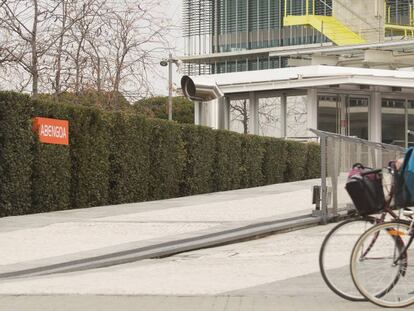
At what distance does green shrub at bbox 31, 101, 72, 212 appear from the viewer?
16.2 metres

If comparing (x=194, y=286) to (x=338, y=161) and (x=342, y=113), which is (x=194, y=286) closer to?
(x=338, y=161)

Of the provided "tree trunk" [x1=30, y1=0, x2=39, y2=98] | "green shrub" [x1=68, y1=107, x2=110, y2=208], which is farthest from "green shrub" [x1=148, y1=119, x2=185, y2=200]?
A: "tree trunk" [x1=30, y1=0, x2=39, y2=98]

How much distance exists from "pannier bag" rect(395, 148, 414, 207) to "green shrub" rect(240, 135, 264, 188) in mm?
17821

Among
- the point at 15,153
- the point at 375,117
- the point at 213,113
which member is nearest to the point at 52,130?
the point at 15,153

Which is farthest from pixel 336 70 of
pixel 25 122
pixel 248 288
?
pixel 248 288

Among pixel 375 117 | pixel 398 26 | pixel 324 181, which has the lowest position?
pixel 324 181

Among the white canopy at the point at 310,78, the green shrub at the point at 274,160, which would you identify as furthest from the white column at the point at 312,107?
the green shrub at the point at 274,160

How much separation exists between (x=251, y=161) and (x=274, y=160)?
5.79ft

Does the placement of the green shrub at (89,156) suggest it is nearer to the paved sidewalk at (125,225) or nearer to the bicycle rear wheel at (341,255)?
the paved sidewalk at (125,225)

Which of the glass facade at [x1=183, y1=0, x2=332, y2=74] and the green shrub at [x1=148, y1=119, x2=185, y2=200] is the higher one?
the glass facade at [x1=183, y1=0, x2=332, y2=74]

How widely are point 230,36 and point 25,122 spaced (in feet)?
185

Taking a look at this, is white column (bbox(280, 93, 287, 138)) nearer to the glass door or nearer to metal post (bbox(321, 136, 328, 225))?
the glass door

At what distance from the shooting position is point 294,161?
2862 centimetres

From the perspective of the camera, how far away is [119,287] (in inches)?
344
